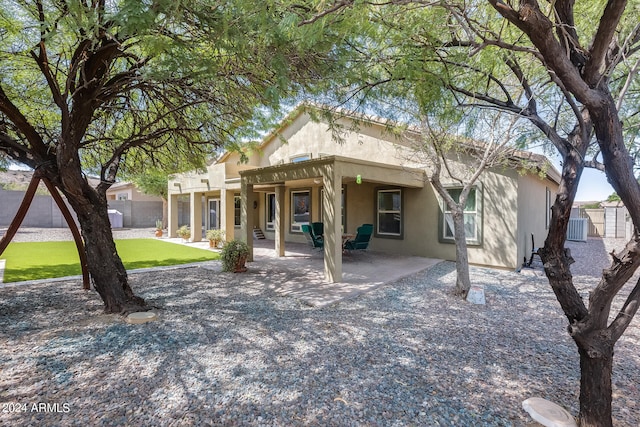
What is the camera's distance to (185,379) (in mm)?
3594

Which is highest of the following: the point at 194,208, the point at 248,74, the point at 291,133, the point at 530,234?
the point at 291,133

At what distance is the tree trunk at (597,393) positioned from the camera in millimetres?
2734

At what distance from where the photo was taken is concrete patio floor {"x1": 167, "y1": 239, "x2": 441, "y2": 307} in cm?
722

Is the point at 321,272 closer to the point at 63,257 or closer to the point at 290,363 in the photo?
the point at 290,363

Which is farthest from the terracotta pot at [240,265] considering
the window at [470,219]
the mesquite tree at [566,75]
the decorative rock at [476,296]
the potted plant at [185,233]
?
the potted plant at [185,233]

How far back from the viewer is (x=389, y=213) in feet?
41.9

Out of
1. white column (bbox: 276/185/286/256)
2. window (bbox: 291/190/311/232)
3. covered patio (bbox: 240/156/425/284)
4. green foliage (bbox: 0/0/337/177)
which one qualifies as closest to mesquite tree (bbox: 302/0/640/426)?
green foliage (bbox: 0/0/337/177)

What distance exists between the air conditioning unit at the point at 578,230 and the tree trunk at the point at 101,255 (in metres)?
23.9

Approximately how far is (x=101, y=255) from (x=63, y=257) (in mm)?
8702

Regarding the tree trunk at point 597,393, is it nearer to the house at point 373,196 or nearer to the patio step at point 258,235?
the house at point 373,196

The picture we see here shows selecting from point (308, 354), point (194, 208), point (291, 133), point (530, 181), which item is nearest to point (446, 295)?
point (308, 354)

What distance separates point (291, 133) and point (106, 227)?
11144 millimetres

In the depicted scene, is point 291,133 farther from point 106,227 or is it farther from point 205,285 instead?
point 106,227

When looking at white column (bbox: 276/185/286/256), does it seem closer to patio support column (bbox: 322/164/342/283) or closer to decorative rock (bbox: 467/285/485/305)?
patio support column (bbox: 322/164/342/283)
